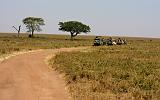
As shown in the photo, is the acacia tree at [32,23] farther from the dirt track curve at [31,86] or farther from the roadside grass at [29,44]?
the dirt track curve at [31,86]

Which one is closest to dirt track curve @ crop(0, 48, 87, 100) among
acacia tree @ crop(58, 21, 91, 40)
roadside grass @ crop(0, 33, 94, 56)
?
roadside grass @ crop(0, 33, 94, 56)

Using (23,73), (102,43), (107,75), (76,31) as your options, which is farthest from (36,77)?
(76,31)

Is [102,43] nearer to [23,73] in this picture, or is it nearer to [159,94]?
[23,73]

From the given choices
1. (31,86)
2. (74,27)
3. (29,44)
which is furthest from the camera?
(74,27)

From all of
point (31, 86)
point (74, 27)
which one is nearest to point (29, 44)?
point (31, 86)

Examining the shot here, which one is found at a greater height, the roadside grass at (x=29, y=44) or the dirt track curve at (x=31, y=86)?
the dirt track curve at (x=31, y=86)

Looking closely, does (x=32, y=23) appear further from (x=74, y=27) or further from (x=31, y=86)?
(x=31, y=86)

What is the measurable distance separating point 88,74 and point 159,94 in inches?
272

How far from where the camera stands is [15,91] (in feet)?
56.9

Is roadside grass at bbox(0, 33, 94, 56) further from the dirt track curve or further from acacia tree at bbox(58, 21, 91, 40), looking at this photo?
acacia tree at bbox(58, 21, 91, 40)

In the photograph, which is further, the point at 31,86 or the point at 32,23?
the point at 32,23

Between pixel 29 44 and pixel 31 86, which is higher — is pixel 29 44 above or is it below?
below

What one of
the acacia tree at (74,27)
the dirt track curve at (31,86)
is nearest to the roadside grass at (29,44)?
the dirt track curve at (31,86)

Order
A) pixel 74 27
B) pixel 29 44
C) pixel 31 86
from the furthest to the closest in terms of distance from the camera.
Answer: pixel 74 27, pixel 29 44, pixel 31 86
